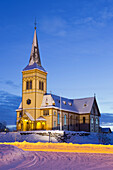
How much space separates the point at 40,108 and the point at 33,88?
592cm

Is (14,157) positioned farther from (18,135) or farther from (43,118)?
(43,118)

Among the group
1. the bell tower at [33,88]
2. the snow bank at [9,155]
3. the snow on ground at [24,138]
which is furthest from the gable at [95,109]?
the snow bank at [9,155]

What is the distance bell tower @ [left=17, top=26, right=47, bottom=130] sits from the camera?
70.0m

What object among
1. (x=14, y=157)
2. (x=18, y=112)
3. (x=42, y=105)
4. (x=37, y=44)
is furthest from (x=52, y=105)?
(x=14, y=157)

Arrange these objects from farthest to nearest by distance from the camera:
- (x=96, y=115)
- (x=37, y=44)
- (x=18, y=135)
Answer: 1. (x=96, y=115)
2. (x=37, y=44)
3. (x=18, y=135)

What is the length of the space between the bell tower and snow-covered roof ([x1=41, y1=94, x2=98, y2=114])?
2.31 m

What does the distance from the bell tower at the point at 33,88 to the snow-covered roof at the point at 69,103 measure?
7.58 feet

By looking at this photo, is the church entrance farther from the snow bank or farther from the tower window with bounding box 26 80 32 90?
the snow bank

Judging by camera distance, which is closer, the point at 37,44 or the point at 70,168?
the point at 70,168

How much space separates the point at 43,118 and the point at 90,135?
49.5 ft

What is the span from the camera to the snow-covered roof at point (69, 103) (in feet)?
231

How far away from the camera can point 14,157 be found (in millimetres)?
20438

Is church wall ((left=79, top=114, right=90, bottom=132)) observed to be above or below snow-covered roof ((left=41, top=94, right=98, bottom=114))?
below

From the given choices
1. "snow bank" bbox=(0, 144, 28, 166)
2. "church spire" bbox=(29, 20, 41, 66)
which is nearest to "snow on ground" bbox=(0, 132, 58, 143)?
"church spire" bbox=(29, 20, 41, 66)
